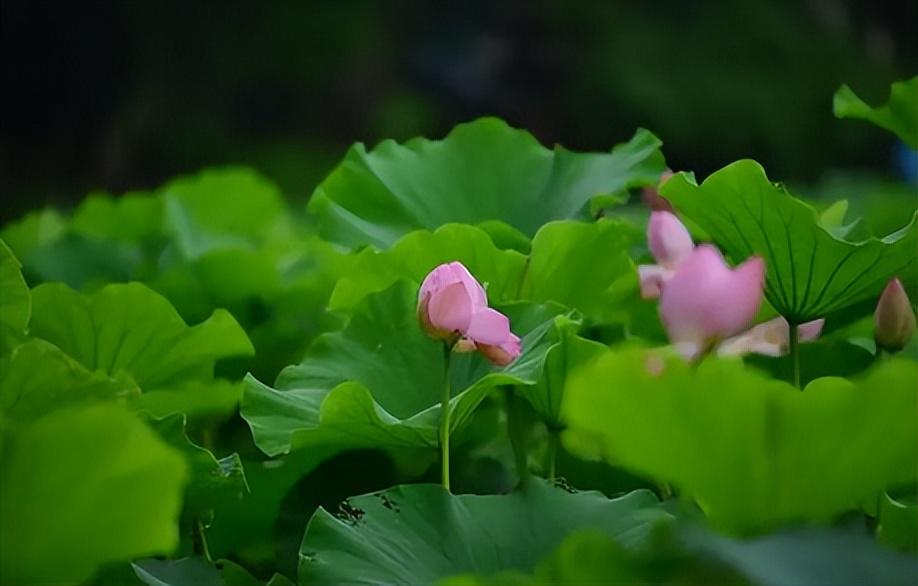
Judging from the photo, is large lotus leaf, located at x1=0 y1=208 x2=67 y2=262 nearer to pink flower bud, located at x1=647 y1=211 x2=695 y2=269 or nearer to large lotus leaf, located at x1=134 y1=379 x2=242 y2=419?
large lotus leaf, located at x1=134 y1=379 x2=242 y2=419

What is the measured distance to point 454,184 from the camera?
0.81 metres

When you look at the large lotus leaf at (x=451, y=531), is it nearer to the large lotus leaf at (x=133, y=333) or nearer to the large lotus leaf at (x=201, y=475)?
the large lotus leaf at (x=201, y=475)

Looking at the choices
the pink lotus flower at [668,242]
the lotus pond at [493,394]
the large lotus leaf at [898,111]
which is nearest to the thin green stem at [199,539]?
the lotus pond at [493,394]

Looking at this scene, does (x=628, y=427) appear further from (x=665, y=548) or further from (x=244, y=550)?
(x=244, y=550)

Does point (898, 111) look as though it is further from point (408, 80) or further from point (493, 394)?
point (408, 80)

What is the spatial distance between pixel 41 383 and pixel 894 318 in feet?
1.14

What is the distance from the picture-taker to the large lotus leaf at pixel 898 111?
0.66 metres

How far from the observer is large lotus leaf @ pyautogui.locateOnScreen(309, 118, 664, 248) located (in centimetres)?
80

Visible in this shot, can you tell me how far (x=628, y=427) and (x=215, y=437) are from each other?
0.46 meters

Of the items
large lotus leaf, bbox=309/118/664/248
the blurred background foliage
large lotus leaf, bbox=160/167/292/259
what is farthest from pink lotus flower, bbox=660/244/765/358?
the blurred background foliage

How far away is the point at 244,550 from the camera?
0.67 meters

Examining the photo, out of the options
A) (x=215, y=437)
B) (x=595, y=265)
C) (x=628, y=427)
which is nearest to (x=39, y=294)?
(x=215, y=437)

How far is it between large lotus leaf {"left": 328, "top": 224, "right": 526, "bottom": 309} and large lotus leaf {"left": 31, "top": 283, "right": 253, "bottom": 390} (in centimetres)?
6

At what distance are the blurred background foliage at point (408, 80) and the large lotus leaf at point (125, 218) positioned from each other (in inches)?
196
